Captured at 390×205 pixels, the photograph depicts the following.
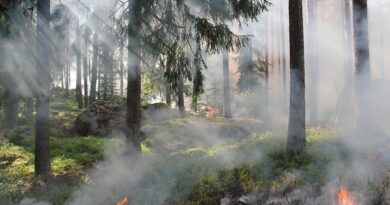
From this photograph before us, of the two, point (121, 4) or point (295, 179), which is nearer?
point (295, 179)

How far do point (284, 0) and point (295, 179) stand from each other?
3919 cm

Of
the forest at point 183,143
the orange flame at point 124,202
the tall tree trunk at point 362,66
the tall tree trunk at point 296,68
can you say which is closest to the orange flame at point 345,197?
the forest at point 183,143

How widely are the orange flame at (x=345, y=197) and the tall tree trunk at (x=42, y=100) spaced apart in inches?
305

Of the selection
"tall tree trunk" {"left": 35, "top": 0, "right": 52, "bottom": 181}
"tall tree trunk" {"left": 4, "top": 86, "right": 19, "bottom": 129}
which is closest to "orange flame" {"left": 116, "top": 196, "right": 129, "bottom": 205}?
"tall tree trunk" {"left": 35, "top": 0, "right": 52, "bottom": 181}

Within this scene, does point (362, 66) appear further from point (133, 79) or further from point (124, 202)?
point (124, 202)

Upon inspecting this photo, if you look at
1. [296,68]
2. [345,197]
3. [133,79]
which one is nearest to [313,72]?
[296,68]

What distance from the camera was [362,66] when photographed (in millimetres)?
11547

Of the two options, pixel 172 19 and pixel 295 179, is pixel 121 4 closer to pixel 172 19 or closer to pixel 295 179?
pixel 172 19

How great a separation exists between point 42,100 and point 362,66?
971cm

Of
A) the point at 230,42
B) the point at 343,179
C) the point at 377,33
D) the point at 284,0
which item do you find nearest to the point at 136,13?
the point at 230,42

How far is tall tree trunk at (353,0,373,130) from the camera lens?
11.4 m

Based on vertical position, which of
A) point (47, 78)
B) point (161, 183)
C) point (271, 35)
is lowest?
point (161, 183)

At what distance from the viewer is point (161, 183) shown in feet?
32.3

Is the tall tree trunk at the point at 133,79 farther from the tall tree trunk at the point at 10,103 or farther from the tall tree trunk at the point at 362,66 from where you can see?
the tall tree trunk at the point at 10,103
